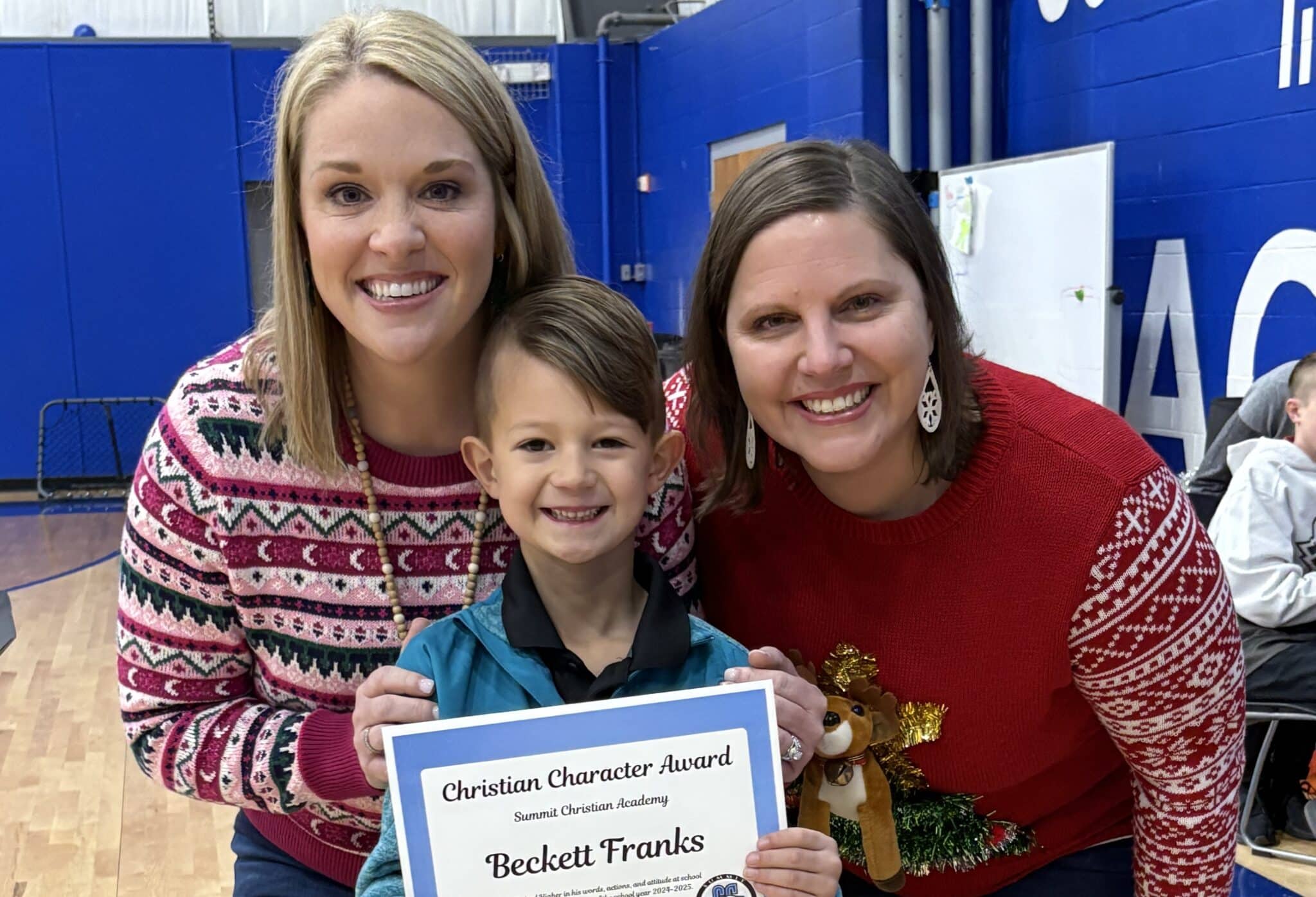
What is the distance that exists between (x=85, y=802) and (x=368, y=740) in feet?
9.01

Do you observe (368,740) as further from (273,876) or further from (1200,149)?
(1200,149)

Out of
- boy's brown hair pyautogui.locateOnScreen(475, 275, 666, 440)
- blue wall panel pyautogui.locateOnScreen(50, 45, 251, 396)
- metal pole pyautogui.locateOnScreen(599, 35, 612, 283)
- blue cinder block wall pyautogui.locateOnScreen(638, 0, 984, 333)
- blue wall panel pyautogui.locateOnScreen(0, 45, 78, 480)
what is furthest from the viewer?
metal pole pyautogui.locateOnScreen(599, 35, 612, 283)

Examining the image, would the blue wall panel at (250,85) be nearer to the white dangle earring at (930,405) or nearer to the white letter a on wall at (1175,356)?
the white letter a on wall at (1175,356)

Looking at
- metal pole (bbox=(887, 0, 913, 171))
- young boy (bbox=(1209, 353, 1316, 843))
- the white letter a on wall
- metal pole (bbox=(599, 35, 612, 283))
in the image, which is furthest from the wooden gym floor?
metal pole (bbox=(599, 35, 612, 283))

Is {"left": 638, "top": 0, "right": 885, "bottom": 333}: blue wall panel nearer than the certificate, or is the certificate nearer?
the certificate

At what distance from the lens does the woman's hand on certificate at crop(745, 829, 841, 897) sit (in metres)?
1.22

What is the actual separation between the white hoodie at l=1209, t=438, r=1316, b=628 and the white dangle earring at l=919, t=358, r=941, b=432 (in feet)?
6.01

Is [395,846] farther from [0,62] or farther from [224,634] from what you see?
[0,62]

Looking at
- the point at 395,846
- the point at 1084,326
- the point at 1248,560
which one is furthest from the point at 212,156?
the point at 395,846

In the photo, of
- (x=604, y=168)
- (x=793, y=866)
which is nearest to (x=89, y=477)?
(x=604, y=168)

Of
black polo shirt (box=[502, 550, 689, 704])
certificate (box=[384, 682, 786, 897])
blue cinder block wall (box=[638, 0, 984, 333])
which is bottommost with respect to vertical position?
certificate (box=[384, 682, 786, 897])

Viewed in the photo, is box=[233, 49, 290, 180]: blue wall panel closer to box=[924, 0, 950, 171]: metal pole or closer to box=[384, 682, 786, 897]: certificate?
box=[924, 0, 950, 171]: metal pole

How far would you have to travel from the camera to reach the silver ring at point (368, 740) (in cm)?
128

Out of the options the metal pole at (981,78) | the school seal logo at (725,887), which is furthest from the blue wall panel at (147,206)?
the school seal logo at (725,887)
